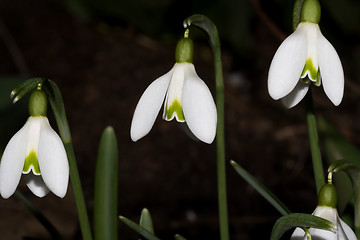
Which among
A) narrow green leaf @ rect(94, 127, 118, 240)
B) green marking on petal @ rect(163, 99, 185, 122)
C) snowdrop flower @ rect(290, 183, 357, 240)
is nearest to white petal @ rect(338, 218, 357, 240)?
snowdrop flower @ rect(290, 183, 357, 240)

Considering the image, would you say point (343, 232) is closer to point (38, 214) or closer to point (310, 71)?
point (310, 71)

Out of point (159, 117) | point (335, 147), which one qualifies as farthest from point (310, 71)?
point (159, 117)

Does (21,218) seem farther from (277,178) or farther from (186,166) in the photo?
(277,178)

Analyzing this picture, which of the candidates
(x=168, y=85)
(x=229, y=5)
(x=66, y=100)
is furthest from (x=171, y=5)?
(x=168, y=85)

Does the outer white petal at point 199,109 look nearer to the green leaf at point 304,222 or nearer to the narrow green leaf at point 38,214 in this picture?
the green leaf at point 304,222

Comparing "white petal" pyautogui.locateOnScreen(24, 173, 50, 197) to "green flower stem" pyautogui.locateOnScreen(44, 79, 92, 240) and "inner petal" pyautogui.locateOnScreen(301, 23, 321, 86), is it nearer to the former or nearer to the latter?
"green flower stem" pyautogui.locateOnScreen(44, 79, 92, 240)
